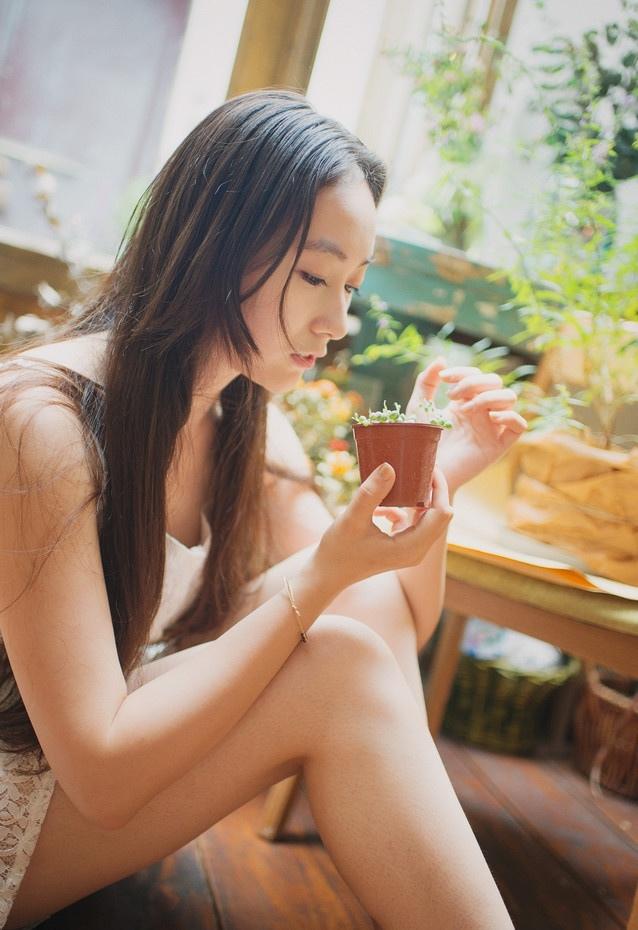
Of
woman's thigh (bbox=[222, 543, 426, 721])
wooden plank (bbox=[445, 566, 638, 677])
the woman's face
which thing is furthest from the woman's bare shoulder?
wooden plank (bbox=[445, 566, 638, 677])

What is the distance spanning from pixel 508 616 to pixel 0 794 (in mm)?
838

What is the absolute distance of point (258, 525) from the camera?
1.50 meters

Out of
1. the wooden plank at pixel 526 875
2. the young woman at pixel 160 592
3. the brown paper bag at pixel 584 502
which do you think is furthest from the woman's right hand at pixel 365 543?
the wooden plank at pixel 526 875

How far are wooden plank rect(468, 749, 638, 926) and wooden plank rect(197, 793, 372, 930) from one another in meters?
0.54

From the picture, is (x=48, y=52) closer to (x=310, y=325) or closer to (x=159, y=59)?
(x=159, y=59)

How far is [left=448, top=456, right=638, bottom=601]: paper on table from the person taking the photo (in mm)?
1435

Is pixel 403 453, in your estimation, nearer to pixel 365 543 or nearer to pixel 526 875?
pixel 365 543

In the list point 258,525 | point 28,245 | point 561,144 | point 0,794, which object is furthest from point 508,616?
point 28,245

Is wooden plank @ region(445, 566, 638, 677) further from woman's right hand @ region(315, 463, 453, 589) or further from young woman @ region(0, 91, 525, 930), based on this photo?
woman's right hand @ region(315, 463, 453, 589)

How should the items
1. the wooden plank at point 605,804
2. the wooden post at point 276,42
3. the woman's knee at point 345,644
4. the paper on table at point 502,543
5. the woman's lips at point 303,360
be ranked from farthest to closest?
the wooden post at point 276,42, the wooden plank at point 605,804, the paper on table at point 502,543, the woman's lips at point 303,360, the woman's knee at point 345,644

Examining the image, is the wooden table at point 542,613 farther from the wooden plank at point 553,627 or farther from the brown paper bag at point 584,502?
the brown paper bag at point 584,502

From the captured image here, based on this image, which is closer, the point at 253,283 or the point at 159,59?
the point at 253,283

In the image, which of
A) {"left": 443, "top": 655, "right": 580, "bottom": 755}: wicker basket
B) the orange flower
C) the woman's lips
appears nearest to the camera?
the woman's lips

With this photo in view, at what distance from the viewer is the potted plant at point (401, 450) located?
1.02 meters
